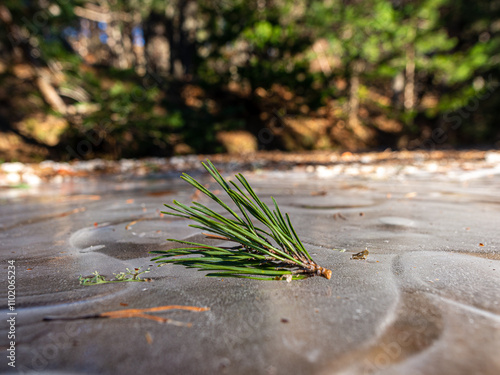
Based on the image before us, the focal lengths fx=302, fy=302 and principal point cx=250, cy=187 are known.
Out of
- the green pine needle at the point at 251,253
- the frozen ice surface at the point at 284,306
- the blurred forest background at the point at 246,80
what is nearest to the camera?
the frozen ice surface at the point at 284,306

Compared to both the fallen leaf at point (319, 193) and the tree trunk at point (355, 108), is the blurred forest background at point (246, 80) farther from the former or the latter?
the fallen leaf at point (319, 193)

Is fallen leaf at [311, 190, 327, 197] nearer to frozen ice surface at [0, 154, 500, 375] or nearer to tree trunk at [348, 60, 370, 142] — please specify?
frozen ice surface at [0, 154, 500, 375]

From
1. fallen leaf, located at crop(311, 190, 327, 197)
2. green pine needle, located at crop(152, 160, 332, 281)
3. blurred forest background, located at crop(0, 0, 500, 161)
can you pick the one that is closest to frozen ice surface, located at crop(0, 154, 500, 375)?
green pine needle, located at crop(152, 160, 332, 281)

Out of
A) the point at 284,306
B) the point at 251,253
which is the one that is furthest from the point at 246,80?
the point at 284,306

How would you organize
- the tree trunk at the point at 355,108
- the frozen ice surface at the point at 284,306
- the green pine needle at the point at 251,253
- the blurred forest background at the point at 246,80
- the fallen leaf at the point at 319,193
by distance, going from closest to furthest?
1. the frozen ice surface at the point at 284,306
2. the green pine needle at the point at 251,253
3. the fallen leaf at the point at 319,193
4. the blurred forest background at the point at 246,80
5. the tree trunk at the point at 355,108

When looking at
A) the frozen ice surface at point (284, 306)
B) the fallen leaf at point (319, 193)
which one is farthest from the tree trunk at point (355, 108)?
the frozen ice surface at point (284, 306)

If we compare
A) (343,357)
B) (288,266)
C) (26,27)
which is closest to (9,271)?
(288,266)

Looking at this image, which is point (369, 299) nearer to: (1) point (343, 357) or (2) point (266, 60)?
(1) point (343, 357)
